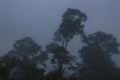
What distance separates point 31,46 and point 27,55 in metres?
1.20

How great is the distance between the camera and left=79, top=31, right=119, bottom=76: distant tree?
112 feet

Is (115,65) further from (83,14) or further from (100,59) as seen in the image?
(83,14)

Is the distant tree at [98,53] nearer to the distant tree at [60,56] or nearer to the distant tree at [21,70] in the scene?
the distant tree at [60,56]

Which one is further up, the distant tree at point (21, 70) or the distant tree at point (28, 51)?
the distant tree at point (28, 51)

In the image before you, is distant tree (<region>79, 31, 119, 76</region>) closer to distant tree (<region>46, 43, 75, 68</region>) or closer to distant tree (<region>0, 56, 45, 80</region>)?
distant tree (<region>46, 43, 75, 68</region>)

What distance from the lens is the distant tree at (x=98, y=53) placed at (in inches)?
1347

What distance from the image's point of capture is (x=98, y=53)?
3659cm

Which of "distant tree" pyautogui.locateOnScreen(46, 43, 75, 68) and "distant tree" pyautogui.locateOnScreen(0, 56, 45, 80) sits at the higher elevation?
"distant tree" pyautogui.locateOnScreen(46, 43, 75, 68)

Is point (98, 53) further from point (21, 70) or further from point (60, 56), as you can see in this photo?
point (21, 70)

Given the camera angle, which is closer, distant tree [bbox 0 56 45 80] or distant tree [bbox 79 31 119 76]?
distant tree [bbox 0 56 45 80]

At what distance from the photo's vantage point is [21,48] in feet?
131

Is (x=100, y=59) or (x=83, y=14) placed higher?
(x=83, y=14)

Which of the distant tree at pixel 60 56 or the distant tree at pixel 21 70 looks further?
the distant tree at pixel 60 56

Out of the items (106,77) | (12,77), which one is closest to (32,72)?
(12,77)
